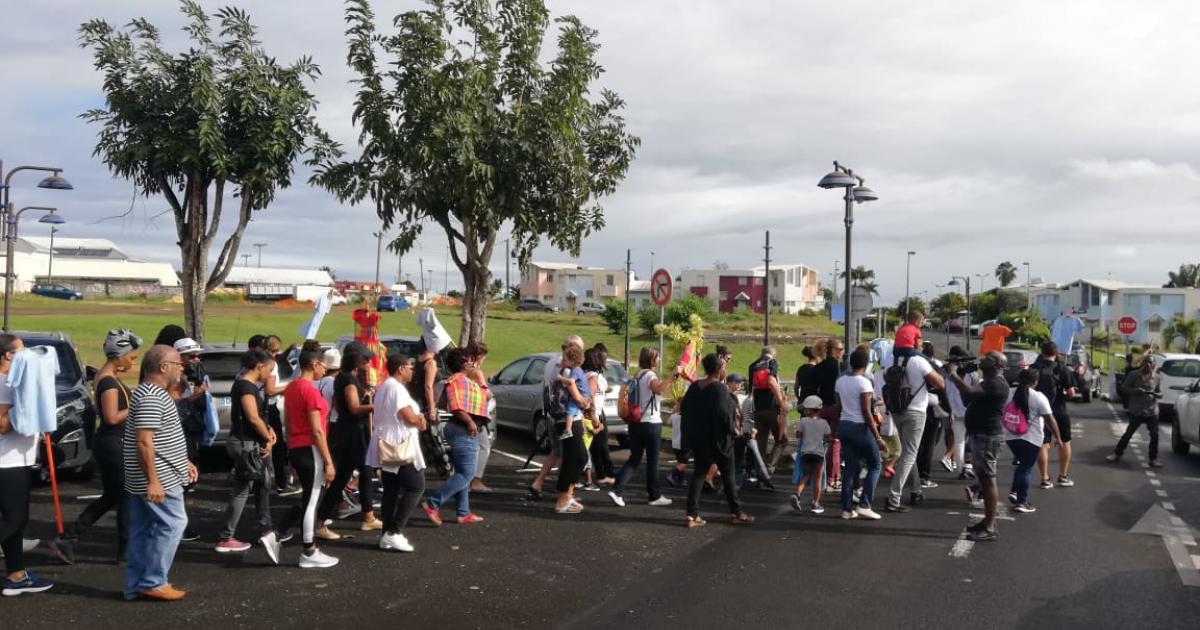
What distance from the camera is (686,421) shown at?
8.70 meters

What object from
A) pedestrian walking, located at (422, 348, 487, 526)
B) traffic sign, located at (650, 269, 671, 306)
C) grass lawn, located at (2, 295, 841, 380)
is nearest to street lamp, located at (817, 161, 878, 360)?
traffic sign, located at (650, 269, 671, 306)

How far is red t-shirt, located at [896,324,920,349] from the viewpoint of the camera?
34.9 ft

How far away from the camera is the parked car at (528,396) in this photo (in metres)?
14.2

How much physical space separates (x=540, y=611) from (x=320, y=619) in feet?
4.50

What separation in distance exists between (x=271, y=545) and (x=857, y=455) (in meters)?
5.31

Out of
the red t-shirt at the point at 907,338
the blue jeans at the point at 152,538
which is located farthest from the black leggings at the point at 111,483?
the red t-shirt at the point at 907,338

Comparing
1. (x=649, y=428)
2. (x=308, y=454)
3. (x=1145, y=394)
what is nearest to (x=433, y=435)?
(x=308, y=454)

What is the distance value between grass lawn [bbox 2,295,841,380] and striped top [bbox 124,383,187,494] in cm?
2629

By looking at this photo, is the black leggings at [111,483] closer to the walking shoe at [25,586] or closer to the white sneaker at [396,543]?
the walking shoe at [25,586]

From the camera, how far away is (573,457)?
928cm

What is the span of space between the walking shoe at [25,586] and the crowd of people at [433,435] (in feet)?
0.05

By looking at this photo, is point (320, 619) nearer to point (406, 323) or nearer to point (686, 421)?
point (686, 421)

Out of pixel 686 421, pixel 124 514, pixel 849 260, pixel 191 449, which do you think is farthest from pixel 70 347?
pixel 849 260

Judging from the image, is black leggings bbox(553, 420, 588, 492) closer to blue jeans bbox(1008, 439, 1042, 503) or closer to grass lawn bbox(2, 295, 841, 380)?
blue jeans bbox(1008, 439, 1042, 503)
